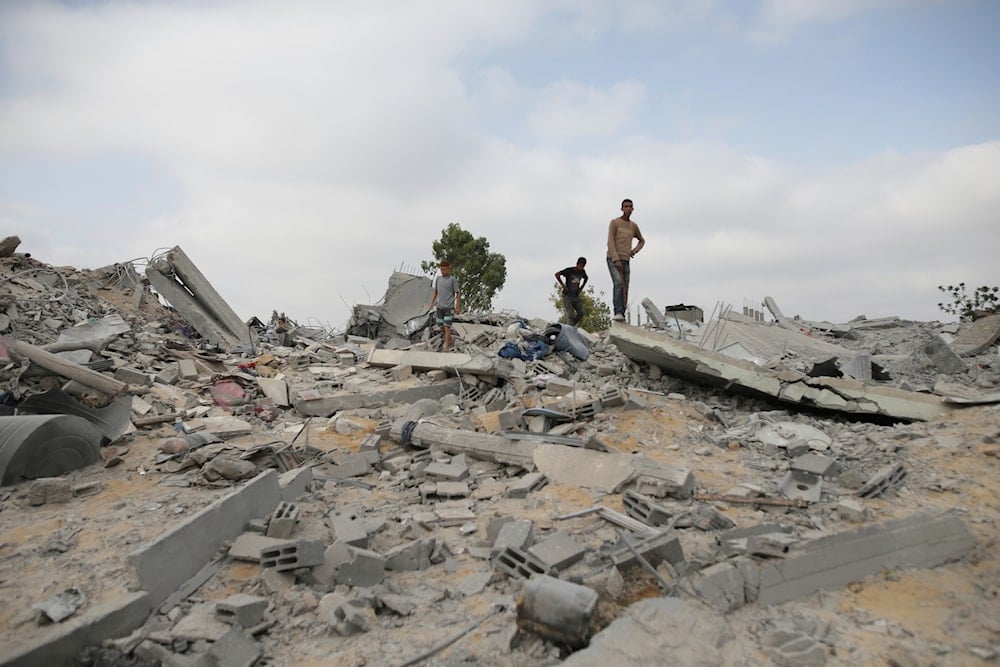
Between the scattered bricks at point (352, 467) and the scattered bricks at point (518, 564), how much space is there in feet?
8.35

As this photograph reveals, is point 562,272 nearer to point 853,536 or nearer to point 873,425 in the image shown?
point 873,425

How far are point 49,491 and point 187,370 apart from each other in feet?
15.2

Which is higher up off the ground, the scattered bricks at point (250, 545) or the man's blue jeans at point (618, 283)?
the man's blue jeans at point (618, 283)

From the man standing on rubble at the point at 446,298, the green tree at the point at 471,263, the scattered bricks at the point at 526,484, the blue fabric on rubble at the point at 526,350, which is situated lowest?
the scattered bricks at the point at 526,484

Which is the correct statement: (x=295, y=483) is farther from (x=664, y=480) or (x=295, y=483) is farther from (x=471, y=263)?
(x=471, y=263)

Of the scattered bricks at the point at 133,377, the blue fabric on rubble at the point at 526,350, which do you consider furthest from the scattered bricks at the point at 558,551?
the scattered bricks at the point at 133,377

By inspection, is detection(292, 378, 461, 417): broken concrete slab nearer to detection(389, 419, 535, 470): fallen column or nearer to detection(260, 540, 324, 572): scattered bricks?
detection(389, 419, 535, 470): fallen column

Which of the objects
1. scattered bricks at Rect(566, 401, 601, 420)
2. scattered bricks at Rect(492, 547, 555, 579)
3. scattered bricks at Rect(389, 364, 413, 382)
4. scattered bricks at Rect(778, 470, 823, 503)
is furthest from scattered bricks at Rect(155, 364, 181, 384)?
scattered bricks at Rect(778, 470, 823, 503)

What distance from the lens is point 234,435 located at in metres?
6.88

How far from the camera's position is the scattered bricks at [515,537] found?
382 centimetres

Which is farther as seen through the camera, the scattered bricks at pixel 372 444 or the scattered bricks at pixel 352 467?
the scattered bricks at pixel 372 444

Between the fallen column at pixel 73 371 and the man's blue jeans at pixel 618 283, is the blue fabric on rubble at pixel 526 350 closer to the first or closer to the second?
the man's blue jeans at pixel 618 283

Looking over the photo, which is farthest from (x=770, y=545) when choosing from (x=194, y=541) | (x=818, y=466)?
(x=194, y=541)

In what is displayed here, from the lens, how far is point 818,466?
15.6 ft
